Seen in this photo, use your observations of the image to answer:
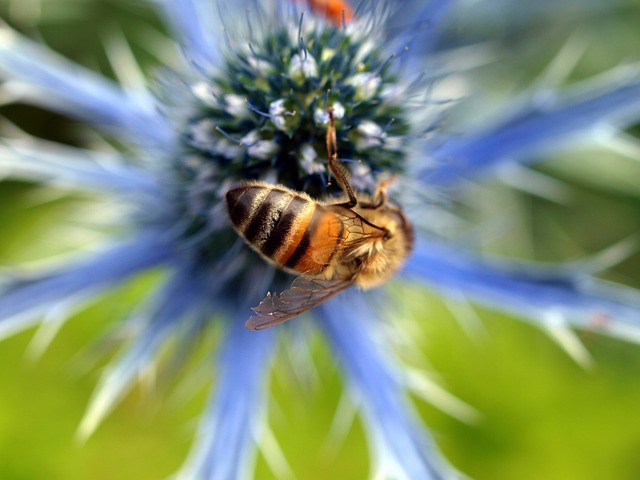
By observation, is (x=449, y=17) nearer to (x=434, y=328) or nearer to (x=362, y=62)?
(x=362, y=62)

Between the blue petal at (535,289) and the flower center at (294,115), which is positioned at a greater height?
the flower center at (294,115)

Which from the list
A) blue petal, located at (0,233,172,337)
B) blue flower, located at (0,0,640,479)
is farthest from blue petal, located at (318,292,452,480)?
blue petal, located at (0,233,172,337)

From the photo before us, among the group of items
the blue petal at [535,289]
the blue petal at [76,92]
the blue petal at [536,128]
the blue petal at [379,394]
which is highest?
the blue petal at [76,92]

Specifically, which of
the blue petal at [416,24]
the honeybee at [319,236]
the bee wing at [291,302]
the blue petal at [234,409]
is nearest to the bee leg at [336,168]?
the honeybee at [319,236]

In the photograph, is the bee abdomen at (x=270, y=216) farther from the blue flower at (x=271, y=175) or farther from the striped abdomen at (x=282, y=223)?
the blue flower at (x=271, y=175)

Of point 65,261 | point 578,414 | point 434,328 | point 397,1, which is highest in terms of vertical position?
point 397,1

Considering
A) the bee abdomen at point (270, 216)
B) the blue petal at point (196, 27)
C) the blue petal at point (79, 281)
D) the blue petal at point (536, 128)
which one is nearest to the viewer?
the bee abdomen at point (270, 216)

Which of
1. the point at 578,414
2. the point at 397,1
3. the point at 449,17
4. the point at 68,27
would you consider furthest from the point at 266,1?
the point at 578,414

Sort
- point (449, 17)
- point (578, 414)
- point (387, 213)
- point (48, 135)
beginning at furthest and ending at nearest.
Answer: point (48, 135), point (578, 414), point (449, 17), point (387, 213)
